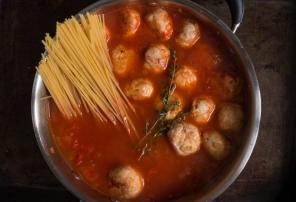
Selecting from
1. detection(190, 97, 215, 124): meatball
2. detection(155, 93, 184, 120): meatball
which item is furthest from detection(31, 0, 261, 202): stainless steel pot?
detection(155, 93, 184, 120): meatball

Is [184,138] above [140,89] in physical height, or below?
below

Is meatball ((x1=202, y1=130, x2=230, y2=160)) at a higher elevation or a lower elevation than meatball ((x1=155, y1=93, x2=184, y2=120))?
lower

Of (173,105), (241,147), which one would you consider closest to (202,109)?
(173,105)

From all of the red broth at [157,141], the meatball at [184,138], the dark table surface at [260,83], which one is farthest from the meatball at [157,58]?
the dark table surface at [260,83]

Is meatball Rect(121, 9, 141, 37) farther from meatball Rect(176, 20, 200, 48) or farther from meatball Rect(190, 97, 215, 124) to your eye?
meatball Rect(190, 97, 215, 124)

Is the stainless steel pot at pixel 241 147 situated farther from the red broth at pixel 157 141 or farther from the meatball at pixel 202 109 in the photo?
the meatball at pixel 202 109

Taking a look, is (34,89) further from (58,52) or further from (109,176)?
(109,176)

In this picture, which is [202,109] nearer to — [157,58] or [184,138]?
[184,138]
